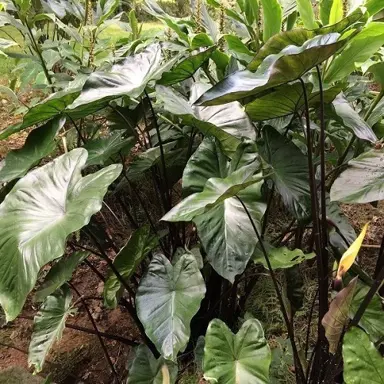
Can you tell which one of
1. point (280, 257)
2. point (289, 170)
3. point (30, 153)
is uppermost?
point (30, 153)

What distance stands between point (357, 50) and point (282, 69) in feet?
1.14

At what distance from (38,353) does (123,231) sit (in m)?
0.76

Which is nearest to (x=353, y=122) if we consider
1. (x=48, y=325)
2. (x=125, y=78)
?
(x=125, y=78)

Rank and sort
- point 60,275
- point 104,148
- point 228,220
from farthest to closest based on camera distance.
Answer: point 104,148, point 60,275, point 228,220

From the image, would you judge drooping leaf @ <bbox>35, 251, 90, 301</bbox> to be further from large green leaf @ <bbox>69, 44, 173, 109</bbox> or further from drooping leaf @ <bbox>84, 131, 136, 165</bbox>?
large green leaf @ <bbox>69, 44, 173, 109</bbox>

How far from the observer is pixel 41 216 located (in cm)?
87

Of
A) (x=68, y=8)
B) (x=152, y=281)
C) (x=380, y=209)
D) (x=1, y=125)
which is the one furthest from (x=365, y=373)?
(x=1, y=125)

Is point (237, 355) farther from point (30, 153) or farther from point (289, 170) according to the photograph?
point (30, 153)

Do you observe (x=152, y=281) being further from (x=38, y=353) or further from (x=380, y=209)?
(x=380, y=209)

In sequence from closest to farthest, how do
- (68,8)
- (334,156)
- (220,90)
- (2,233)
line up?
(220,90) < (2,233) < (334,156) < (68,8)

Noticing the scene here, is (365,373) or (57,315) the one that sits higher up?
(365,373)

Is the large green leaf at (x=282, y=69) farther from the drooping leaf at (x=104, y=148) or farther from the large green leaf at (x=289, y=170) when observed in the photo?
the drooping leaf at (x=104, y=148)

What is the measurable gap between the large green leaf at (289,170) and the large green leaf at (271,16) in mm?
256

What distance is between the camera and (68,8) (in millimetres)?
1763
